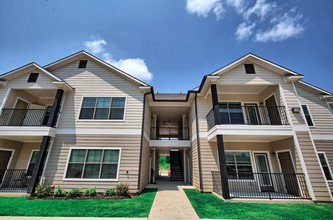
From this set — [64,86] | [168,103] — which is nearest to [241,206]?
[168,103]

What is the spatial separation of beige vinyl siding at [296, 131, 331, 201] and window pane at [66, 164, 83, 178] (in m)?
11.6

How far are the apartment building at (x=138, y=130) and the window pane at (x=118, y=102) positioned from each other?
0.21 ft

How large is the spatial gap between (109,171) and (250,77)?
983 cm

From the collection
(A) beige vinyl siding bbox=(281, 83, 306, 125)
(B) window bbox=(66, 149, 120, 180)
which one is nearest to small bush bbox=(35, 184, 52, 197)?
(B) window bbox=(66, 149, 120, 180)

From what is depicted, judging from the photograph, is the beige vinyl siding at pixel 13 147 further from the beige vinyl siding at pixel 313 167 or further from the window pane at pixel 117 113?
the beige vinyl siding at pixel 313 167

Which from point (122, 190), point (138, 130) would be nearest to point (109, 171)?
point (122, 190)

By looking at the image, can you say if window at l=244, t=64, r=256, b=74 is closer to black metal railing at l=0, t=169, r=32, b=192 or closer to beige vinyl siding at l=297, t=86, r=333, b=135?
beige vinyl siding at l=297, t=86, r=333, b=135

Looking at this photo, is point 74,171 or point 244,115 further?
point 244,115

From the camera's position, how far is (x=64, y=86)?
8617 millimetres

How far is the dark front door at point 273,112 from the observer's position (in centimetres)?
848

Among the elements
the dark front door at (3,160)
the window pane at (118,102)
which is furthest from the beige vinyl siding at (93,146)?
the dark front door at (3,160)

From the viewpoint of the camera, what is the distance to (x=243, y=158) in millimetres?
8711

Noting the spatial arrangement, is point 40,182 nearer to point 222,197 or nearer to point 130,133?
point 130,133

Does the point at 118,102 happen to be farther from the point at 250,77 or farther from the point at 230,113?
the point at 250,77
